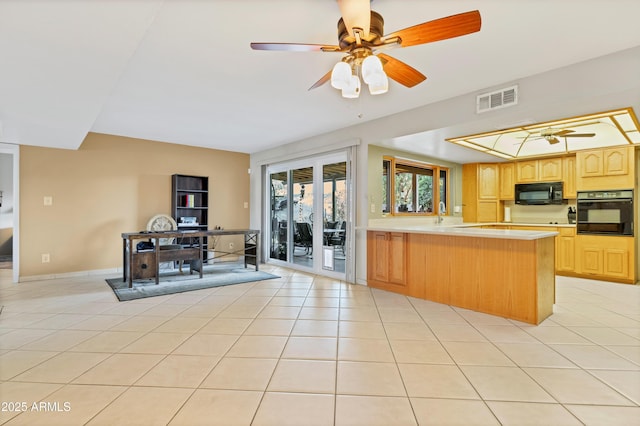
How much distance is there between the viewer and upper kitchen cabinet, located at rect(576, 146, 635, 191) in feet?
15.2

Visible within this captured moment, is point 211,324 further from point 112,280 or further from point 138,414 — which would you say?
point 112,280

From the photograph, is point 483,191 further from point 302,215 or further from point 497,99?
point 302,215

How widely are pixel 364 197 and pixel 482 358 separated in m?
2.65

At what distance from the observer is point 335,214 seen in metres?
5.10

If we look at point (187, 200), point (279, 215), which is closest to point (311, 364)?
point (279, 215)

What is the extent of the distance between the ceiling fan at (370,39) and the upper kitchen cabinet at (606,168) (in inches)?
183

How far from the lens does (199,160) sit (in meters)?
6.23

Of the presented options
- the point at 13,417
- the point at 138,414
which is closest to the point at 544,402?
the point at 138,414

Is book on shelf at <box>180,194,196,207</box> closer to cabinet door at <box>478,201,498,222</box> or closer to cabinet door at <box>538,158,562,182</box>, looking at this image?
cabinet door at <box>478,201,498,222</box>

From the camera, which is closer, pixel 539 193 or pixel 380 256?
pixel 380 256

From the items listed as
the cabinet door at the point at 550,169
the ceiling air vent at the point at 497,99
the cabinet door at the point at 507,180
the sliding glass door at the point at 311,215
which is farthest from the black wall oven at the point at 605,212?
the sliding glass door at the point at 311,215

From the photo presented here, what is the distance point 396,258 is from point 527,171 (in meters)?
3.62

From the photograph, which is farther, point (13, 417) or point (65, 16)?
point (65, 16)

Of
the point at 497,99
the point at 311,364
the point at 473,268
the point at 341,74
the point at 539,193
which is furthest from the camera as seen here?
the point at 539,193
